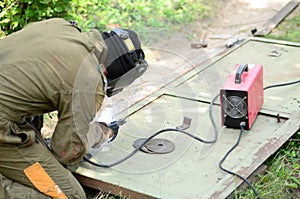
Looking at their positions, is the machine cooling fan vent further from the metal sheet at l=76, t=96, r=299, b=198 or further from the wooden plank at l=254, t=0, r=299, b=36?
the wooden plank at l=254, t=0, r=299, b=36

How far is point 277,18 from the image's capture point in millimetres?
7242

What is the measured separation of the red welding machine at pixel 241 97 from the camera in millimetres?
4434

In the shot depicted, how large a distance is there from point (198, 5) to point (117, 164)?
415cm

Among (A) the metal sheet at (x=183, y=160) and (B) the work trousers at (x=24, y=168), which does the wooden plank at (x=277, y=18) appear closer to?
(A) the metal sheet at (x=183, y=160)

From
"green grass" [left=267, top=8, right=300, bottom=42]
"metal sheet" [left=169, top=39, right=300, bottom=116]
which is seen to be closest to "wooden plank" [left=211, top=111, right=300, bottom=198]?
"metal sheet" [left=169, top=39, right=300, bottom=116]

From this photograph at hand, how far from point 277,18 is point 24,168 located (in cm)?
430

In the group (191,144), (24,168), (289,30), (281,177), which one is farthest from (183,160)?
(289,30)

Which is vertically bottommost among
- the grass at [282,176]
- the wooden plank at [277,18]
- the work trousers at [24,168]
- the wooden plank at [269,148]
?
the wooden plank at [277,18]

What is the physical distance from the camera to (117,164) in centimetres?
432

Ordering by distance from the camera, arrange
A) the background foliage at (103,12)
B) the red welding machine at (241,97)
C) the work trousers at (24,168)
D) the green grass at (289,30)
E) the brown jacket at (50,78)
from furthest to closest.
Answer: the green grass at (289,30) < the background foliage at (103,12) < the red welding machine at (241,97) < the work trousers at (24,168) < the brown jacket at (50,78)

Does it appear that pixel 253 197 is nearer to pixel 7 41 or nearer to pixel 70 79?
pixel 70 79

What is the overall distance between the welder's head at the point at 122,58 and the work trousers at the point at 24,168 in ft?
1.98

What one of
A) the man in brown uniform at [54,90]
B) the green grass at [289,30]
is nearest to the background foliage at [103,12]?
the green grass at [289,30]

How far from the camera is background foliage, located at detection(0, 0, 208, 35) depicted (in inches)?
223
